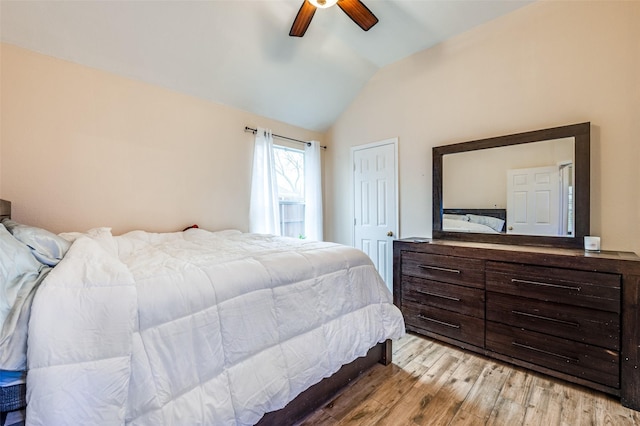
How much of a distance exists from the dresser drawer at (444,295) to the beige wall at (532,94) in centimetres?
72

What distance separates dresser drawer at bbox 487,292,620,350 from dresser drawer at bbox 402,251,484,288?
0.58ft

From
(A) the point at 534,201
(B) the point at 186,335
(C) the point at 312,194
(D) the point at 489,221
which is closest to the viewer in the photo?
(B) the point at 186,335

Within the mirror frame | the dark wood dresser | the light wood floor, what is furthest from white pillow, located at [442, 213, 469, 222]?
the light wood floor

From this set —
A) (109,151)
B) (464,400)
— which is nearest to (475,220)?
(464,400)

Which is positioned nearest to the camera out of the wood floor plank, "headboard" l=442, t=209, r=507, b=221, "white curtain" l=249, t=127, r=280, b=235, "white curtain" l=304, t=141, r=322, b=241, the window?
the wood floor plank

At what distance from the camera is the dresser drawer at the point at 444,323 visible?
2215 millimetres

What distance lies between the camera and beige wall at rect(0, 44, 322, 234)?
2023mm

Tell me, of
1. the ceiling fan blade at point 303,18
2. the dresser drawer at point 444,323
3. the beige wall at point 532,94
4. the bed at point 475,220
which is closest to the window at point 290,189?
the beige wall at point 532,94

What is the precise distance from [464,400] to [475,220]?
1562 millimetres

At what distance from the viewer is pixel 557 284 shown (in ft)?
6.12

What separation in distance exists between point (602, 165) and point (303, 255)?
7.77ft

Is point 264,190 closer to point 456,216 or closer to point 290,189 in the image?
point 290,189

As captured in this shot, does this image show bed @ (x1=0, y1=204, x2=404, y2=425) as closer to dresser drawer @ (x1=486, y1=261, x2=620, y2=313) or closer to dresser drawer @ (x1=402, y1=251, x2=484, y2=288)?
dresser drawer @ (x1=402, y1=251, x2=484, y2=288)

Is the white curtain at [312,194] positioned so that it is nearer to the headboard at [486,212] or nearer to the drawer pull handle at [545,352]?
the headboard at [486,212]
